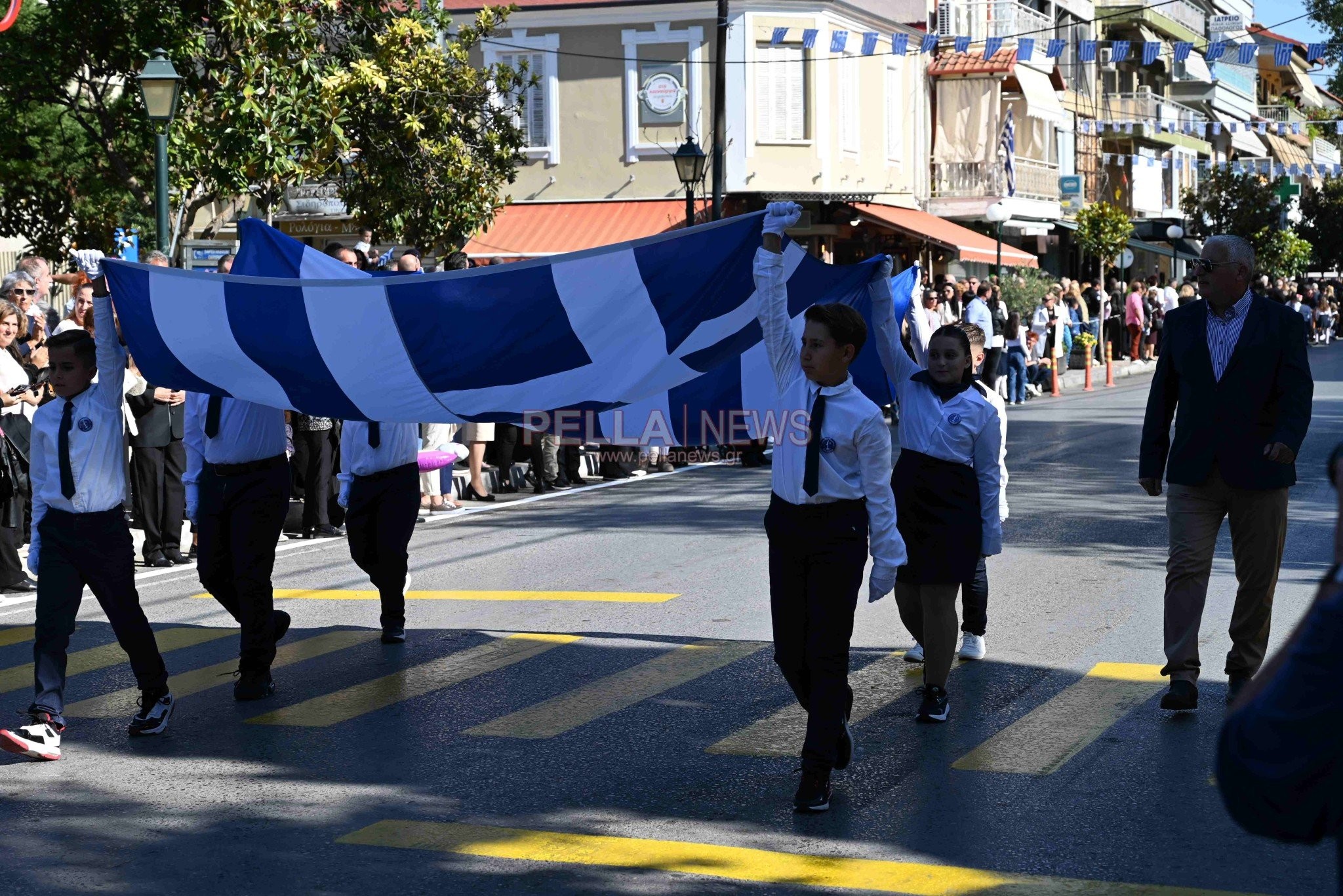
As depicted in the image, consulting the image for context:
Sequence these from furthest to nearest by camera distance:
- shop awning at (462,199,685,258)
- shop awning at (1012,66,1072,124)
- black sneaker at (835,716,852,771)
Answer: shop awning at (1012,66,1072,124) → shop awning at (462,199,685,258) → black sneaker at (835,716,852,771)

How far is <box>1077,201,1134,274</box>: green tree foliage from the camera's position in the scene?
4081 centimetres

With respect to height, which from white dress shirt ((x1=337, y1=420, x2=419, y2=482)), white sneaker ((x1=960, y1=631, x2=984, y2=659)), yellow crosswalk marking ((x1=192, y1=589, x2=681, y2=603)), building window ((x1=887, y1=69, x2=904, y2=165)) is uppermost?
building window ((x1=887, y1=69, x2=904, y2=165))

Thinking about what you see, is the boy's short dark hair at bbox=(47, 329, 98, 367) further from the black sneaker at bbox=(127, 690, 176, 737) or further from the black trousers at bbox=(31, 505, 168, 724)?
the black sneaker at bbox=(127, 690, 176, 737)

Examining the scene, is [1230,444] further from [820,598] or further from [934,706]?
[820,598]

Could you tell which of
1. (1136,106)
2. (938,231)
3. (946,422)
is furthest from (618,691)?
(1136,106)

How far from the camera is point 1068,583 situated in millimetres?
10195

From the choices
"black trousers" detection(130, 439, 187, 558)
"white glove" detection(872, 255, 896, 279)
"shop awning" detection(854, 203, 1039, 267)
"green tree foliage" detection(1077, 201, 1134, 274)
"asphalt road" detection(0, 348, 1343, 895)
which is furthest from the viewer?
"green tree foliage" detection(1077, 201, 1134, 274)

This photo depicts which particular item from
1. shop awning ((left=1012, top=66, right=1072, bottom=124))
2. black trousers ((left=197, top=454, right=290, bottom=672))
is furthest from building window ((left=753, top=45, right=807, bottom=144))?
black trousers ((left=197, top=454, right=290, bottom=672))

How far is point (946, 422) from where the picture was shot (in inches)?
279

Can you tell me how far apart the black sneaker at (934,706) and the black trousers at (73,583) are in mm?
3306

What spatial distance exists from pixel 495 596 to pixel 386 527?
68.5 inches

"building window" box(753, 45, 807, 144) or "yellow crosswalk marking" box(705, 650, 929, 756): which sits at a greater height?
"building window" box(753, 45, 807, 144)

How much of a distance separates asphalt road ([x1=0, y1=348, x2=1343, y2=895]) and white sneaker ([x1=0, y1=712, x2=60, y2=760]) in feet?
0.20

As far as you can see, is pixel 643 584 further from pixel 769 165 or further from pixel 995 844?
pixel 769 165
